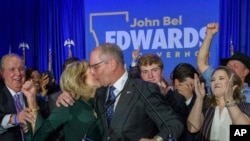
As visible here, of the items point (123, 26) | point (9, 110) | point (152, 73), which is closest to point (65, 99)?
point (9, 110)

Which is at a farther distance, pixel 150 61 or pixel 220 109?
pixel 150 61

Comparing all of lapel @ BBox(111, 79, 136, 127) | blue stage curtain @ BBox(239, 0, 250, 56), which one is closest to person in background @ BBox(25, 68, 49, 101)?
lapel @ BBox(111, 79, 136, 127)

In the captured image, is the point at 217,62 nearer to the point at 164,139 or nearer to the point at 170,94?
the point at 170,94

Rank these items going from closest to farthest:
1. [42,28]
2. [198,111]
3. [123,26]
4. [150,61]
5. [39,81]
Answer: [198,111] < [150,61] < [39,81] < [123,26] < [42,28]

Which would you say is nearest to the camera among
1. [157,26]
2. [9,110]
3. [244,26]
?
[9,110]

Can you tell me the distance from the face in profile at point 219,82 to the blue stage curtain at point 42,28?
494 centimetres

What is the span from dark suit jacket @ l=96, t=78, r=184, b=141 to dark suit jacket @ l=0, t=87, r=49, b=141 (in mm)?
911

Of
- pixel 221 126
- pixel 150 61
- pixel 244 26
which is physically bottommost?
pixel 221 126

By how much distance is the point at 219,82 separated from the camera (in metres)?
2.90

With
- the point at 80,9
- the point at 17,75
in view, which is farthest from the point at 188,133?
the point at 80,9

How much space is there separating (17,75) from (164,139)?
1431 mm

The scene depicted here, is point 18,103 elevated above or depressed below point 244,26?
below

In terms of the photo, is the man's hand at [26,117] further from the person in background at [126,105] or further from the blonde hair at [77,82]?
the person in background at [126,105]

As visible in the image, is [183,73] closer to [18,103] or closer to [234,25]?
[18,103]
